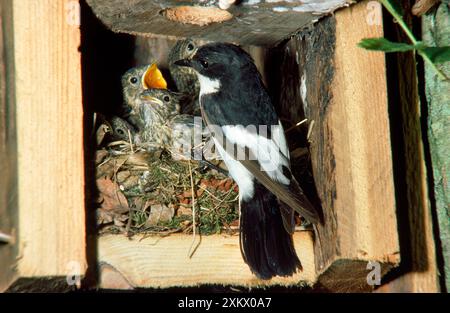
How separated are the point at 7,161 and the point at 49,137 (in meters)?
0.15

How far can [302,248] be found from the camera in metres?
2.77

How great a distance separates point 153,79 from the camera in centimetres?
399

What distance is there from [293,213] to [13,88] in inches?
47.7

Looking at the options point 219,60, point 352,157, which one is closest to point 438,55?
point 352,157

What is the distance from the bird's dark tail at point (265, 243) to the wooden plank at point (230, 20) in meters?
0.80

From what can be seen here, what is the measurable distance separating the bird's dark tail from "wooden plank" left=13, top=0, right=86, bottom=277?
734 mm

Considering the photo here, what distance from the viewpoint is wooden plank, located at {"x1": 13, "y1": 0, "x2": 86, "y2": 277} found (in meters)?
2.15

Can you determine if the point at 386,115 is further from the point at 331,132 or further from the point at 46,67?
the point at 46,67

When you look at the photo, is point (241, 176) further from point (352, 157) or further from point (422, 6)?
point (422, 6)

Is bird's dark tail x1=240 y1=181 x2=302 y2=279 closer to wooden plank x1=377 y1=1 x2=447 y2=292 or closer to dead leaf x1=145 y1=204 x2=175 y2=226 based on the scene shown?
dead leaf x1=145 y1=204 x2=175 y2=226

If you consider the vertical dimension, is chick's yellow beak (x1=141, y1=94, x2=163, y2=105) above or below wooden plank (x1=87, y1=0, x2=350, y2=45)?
below

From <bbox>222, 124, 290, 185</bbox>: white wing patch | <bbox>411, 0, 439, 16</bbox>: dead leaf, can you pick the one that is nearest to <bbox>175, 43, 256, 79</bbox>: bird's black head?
<bbox>222, 124, 290, 185</bbox>: white wing patch
